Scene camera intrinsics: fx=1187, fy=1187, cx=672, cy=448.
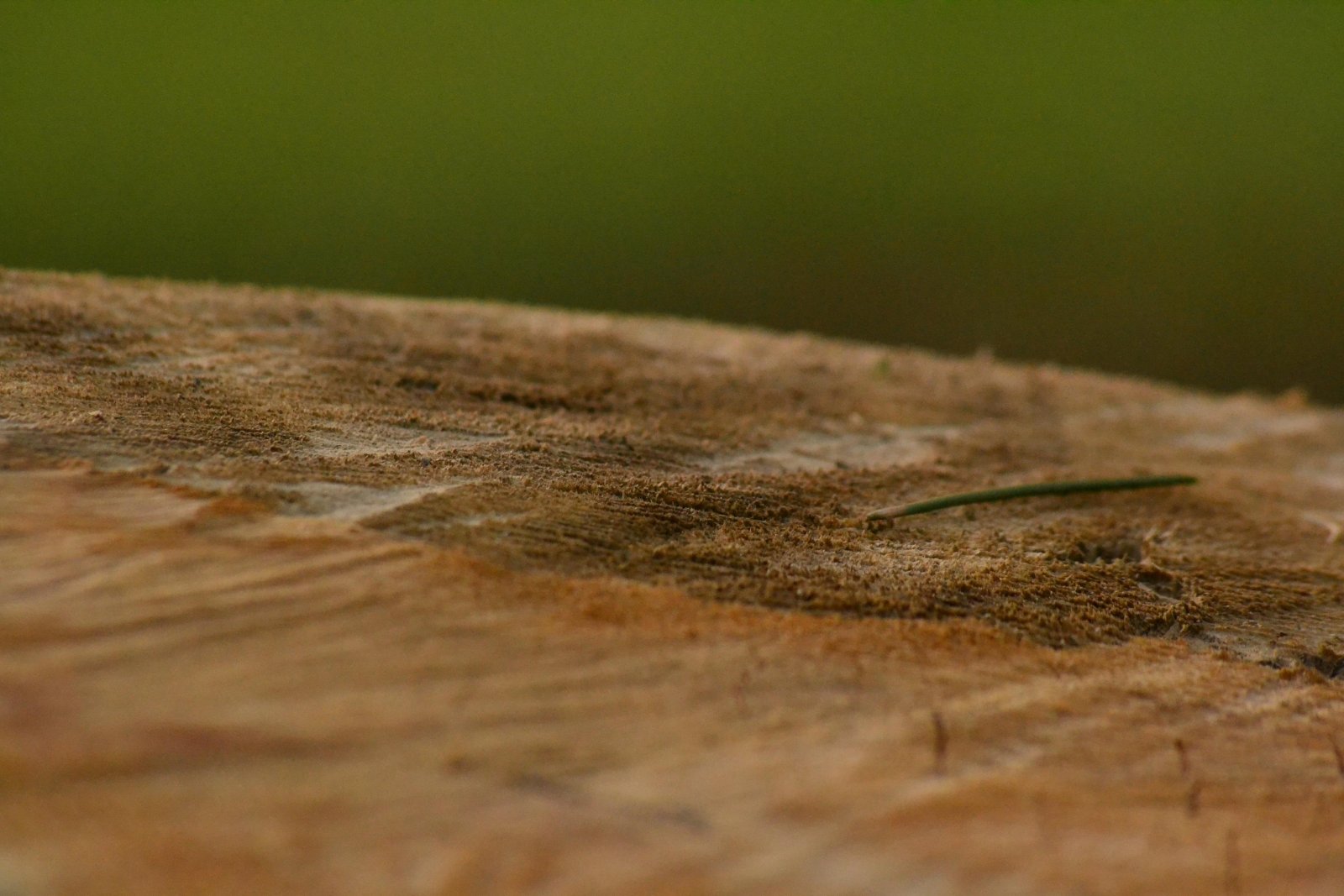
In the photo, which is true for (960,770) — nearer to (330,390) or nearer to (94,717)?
(94,717)

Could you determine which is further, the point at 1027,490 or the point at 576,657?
the point at 1027,490

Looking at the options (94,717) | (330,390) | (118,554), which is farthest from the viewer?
(330,390)

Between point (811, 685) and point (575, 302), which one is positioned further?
point (575, 302)

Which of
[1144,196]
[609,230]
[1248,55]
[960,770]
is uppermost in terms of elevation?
[1248,55]

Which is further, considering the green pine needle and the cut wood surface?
the green pine needle

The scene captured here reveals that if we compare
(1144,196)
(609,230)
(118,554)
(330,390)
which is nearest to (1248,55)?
(1144,196)

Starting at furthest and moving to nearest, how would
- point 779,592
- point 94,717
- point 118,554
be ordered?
point 779,592, point 118,554, point 94,717

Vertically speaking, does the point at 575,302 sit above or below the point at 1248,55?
below

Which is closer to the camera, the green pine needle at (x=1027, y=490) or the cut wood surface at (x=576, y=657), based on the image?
the cut wood surface at (x=576, y=657)
